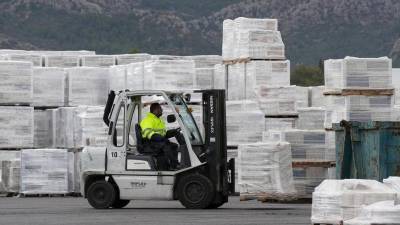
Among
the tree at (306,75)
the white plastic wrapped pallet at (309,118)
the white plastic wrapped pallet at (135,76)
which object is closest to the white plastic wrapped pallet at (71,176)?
the white plastic wrapped pallet at (135,76)

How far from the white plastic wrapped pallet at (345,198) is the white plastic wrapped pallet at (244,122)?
8196mm

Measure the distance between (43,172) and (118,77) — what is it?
8.02 feet

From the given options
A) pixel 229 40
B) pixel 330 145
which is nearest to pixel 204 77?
pixel 229 40

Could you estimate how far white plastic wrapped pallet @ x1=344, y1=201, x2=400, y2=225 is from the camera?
1121 cm

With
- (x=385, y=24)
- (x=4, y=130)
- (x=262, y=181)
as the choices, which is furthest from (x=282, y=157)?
(x=385, y=24)

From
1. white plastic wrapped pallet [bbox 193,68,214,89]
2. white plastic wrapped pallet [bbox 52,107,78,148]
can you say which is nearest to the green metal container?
white plastic wrapped pallet [bbox 193,68,214,89]

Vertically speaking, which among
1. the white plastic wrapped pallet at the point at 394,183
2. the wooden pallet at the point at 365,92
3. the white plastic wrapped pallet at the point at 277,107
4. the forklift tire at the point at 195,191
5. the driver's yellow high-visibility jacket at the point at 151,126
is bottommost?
the forklift tire at the point at 195,191

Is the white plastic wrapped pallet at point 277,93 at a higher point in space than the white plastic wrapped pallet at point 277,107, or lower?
higher

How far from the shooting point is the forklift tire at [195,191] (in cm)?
1723

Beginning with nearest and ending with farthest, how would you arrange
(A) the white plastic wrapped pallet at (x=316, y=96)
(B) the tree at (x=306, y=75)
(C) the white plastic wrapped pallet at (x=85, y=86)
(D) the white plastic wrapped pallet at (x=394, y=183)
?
(D) the white plastic wrapped pallet at (x=394, y=183)
(C) the white plastic wrapped pallet at (x=85, y=86)
(A) the white plastic wrapped pallet at (x=316, y=96)
(B) the tree at (x=306, y=75)

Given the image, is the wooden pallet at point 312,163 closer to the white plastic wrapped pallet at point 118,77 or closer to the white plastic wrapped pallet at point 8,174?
the white plastic wrapped pallet at point 118,77

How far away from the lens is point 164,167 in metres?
17.6

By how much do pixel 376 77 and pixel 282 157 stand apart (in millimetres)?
1925

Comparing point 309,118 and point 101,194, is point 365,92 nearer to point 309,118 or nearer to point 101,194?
point 309,118
